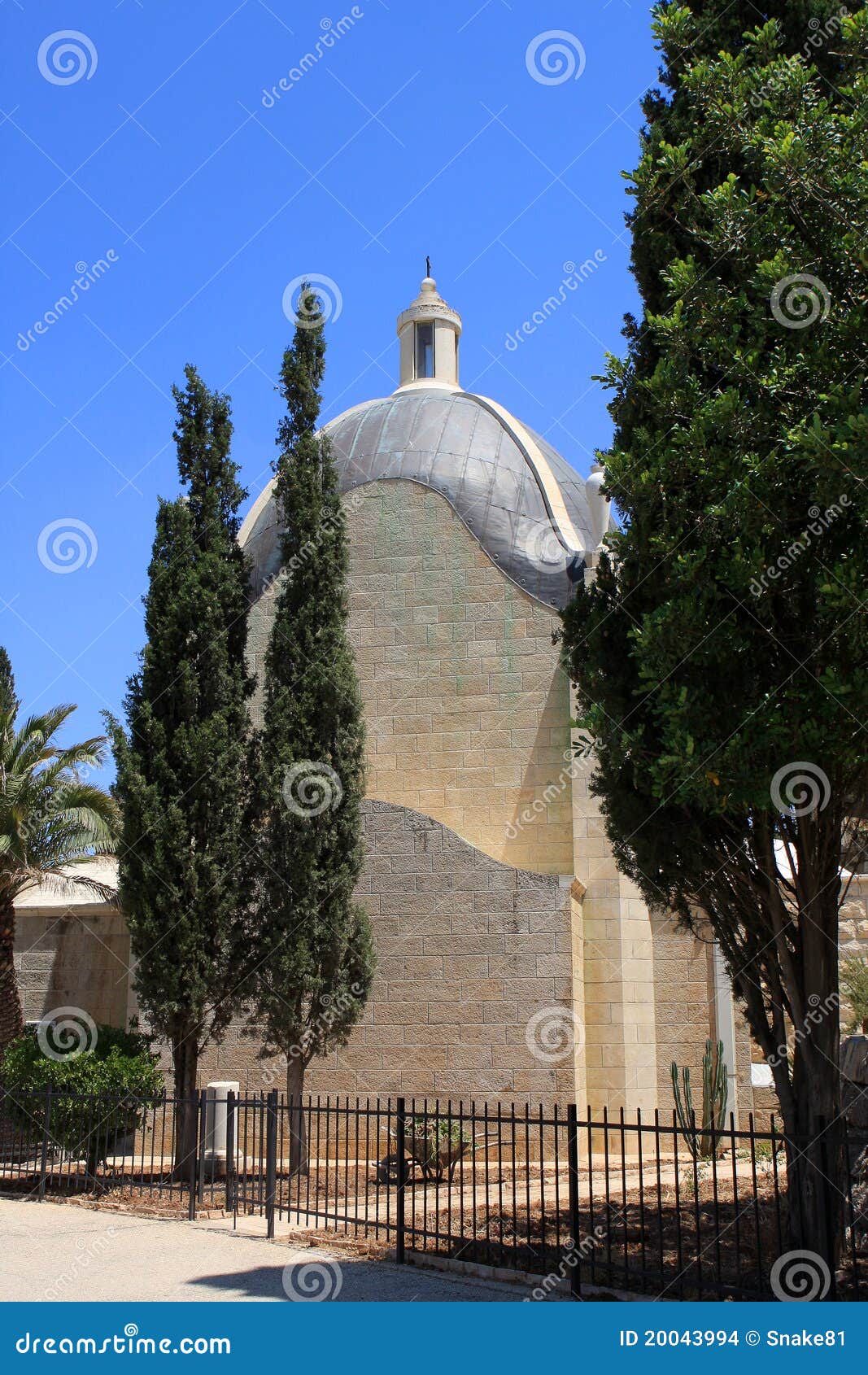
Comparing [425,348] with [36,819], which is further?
[425,348]

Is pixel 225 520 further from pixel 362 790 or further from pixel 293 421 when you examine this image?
pixel 362 790

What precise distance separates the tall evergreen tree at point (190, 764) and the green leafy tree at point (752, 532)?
6.38m

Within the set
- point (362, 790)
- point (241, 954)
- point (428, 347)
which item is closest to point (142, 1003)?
point (241, 954)

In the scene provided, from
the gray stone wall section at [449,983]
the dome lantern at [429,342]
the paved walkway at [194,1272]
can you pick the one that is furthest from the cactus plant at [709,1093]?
the dome lantern at [429,342]

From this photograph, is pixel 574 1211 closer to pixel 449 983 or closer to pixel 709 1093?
pixel 449 983

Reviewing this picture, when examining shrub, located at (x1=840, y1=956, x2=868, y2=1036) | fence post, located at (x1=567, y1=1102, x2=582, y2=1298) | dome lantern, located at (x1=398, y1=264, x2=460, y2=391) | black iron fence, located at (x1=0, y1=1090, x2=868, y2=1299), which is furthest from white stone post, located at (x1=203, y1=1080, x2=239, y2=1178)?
dome lantern, located at (x1=398, y1=264, x2=460, y2=391)

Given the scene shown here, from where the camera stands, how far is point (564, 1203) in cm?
1062

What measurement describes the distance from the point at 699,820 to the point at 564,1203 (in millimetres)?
4565

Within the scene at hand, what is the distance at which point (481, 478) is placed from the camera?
61.7ft

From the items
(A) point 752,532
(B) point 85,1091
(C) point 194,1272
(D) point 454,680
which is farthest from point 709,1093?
(A) point 752,532

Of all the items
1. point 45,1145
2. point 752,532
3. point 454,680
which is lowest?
point 45,1145

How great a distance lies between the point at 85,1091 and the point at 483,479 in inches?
412

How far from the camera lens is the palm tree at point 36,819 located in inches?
582

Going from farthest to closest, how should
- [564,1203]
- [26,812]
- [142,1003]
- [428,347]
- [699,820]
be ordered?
1. [428,347]
2. [26,812]
3. [142,1003]
4. [564,1203]
5. [699,820]
